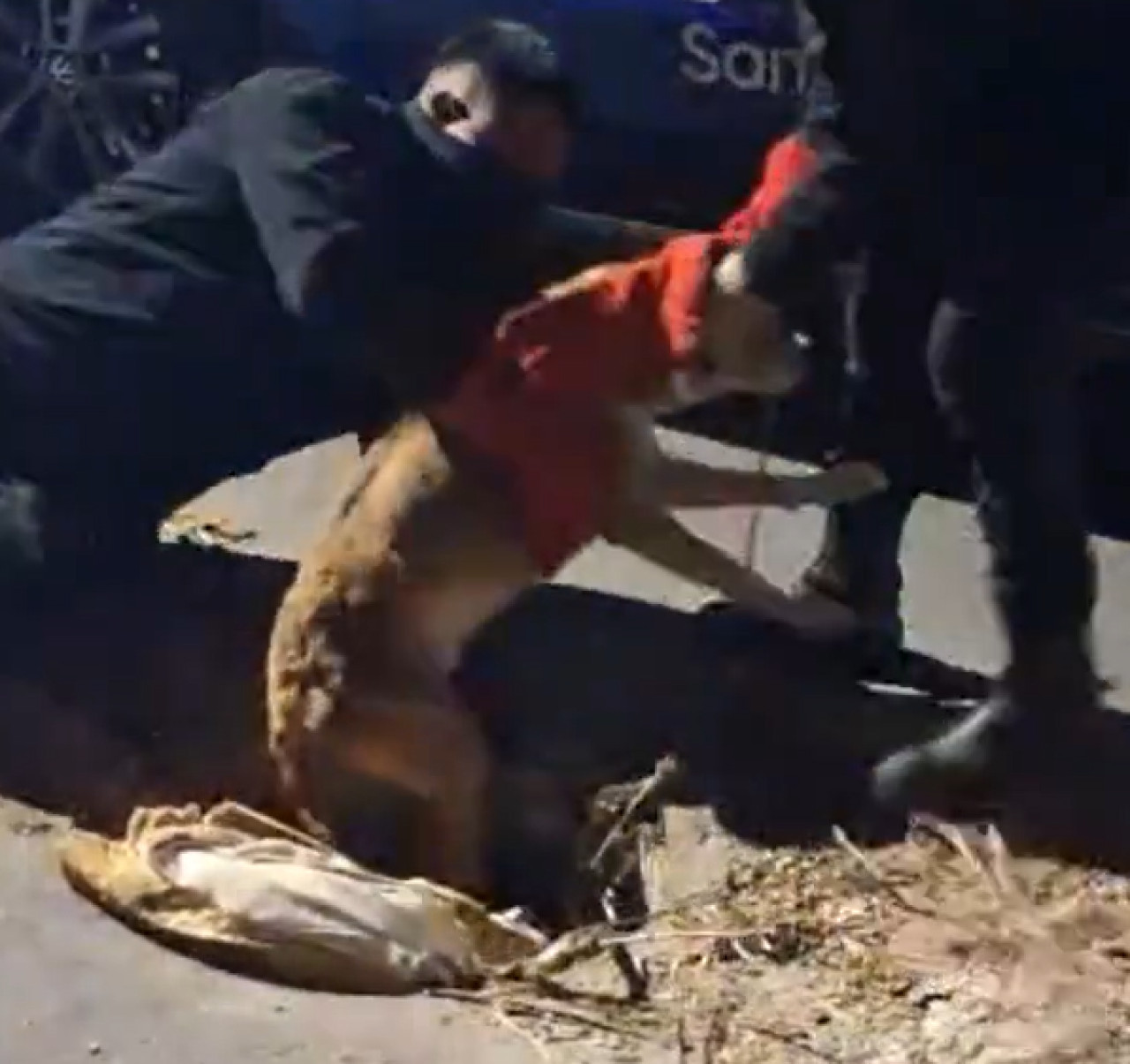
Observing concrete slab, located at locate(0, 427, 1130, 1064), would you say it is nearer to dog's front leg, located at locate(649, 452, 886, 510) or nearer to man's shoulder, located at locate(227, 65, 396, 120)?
dog's front leg, located at locate(649, 452, 886, 510)

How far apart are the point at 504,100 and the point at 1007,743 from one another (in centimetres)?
123

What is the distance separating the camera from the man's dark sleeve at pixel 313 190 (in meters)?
4.64

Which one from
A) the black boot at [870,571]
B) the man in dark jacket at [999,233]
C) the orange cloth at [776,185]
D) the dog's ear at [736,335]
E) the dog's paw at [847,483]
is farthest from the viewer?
the black boot at [870,571]

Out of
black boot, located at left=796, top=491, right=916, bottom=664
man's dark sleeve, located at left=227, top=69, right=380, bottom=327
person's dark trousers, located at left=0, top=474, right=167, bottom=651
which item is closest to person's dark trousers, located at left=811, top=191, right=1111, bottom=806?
black boot, located at left=796, top=491, right=916, bottom=664

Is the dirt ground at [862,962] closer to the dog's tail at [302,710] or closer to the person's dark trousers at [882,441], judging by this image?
the dog's tail at [302,710]

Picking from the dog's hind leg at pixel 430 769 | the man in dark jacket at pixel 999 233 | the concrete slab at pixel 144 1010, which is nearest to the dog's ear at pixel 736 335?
the man in dark jacket at pixel 999 233

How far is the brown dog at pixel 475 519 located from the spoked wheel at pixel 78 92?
2058mm

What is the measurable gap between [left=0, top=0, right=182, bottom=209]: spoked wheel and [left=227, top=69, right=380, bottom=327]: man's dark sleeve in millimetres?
1619

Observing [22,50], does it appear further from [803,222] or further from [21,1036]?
[21,1036]

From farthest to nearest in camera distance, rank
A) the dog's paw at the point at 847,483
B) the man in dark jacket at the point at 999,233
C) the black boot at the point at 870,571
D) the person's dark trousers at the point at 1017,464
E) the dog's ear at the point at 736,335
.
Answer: the black boot at the point at 870,571
the dog's paw at the point at 847,483
the person's dark trousers at the point at 1017,464
the man in dark jacket at the point at 999,233
the dog's ear at the point at 736,335

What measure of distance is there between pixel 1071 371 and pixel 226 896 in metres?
1.53

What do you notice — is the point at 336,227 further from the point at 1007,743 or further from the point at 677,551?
the point at 1007,743

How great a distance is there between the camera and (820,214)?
455 cm

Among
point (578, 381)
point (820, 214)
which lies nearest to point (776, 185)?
point (820, 214)
